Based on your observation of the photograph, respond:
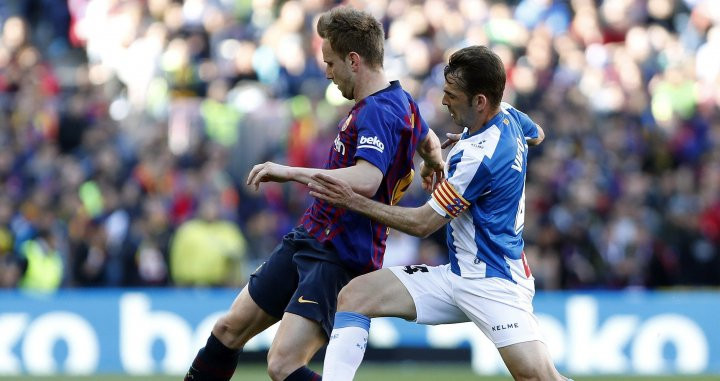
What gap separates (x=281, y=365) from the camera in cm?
710

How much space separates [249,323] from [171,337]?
22.8 ft

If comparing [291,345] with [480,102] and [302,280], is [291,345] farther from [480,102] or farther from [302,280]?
[480,102]

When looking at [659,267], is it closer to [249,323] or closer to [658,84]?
[658,84]

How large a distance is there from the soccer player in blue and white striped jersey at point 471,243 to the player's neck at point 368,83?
1.26ft

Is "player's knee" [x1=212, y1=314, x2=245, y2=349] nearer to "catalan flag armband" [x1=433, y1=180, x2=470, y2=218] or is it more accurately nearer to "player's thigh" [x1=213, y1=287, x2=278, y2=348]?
"player's thigh" [x1=213, y1=287, x2=278, y2=348]

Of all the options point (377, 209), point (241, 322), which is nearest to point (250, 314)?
point (241, 322)

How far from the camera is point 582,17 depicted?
779 inches

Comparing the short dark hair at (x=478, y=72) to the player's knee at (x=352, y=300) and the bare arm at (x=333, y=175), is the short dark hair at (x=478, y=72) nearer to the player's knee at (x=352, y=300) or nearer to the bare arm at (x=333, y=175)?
the bare arm at (x=333, y=175)

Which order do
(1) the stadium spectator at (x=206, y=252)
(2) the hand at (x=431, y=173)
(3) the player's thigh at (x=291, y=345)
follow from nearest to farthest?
(3) the player's thigh at (x=291, y=345), (2) the hand at (x=431, y=173), (1) the stadium spectator at (x=206, y=252)

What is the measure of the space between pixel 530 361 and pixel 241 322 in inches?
66.9

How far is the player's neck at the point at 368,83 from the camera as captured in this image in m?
7.22

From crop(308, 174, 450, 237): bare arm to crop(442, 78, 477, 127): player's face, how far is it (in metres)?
0.54

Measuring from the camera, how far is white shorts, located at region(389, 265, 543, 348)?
6.95 m

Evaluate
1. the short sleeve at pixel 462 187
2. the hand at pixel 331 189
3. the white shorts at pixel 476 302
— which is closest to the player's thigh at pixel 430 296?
the white shorts at pixel 476 302
